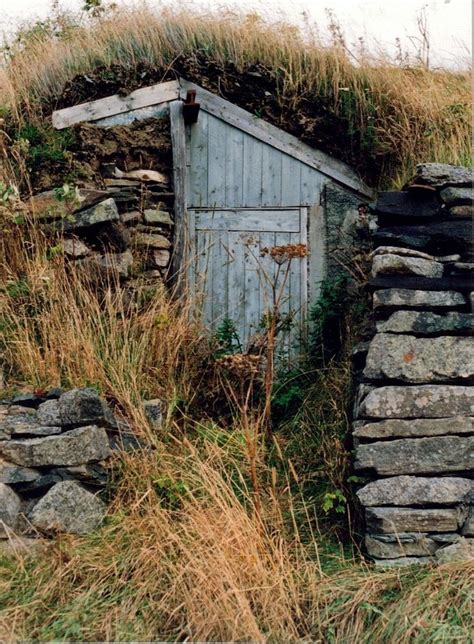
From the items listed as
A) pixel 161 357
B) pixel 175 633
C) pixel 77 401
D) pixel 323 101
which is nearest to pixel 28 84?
pixel 323 101

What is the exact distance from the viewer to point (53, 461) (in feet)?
16.1

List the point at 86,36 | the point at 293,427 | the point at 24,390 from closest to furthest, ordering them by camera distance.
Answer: the point at 24,390, the point at 293,427, the point at 86,36

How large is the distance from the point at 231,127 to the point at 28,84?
6.73 feet

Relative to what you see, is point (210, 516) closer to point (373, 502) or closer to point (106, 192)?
point (373, 502)

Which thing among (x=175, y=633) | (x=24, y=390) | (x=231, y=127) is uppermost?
(x=231, y=127)

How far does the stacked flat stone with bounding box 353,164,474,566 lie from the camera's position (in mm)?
4496

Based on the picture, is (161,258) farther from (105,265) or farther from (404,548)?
(404,548)

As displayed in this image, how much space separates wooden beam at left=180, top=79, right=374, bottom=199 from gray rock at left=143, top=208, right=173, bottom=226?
116 cm

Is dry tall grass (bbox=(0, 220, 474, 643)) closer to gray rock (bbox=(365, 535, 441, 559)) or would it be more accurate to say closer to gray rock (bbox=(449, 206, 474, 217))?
gray rock (bbox=(365, 535, 441, 559))

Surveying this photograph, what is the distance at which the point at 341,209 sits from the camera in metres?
7.73

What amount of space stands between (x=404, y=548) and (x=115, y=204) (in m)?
3.90

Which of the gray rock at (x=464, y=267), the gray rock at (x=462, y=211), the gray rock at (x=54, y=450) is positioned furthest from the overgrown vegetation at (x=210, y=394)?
the gray rock at (x=462, y=211)

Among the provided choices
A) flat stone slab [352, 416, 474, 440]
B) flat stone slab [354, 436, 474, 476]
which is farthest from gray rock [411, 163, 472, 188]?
flat stone slab [354, 436, 474, 476]

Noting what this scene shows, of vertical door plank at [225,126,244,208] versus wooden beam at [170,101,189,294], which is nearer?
wooden beam at [170,101,189,294]
